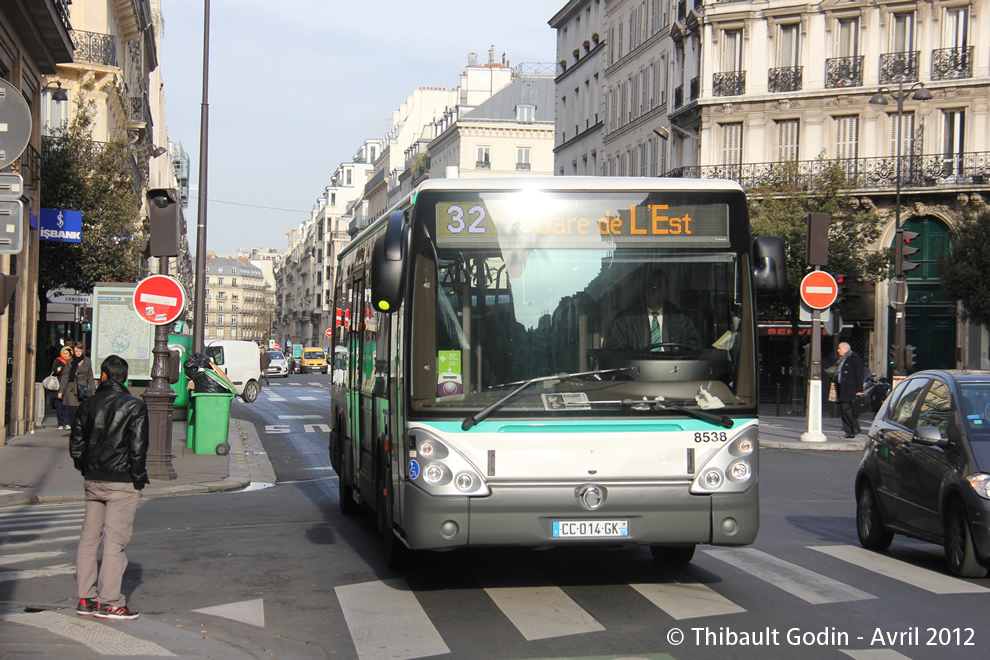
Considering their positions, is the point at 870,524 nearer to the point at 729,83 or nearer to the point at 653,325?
the point at 653,325

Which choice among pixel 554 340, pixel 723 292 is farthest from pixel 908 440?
pixel 554 340

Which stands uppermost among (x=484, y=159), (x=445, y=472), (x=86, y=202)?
(x=484, y=159)

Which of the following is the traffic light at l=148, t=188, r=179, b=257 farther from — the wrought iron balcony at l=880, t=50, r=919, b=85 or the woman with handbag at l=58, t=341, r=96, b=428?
the wrought iron balcony at l=880, t=50, r=919, b=85

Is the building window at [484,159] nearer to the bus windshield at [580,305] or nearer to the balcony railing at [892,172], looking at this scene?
the balcony railing at [892,172]

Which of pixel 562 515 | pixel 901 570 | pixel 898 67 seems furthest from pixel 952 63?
pixel 562 515

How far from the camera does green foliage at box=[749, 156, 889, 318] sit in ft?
121

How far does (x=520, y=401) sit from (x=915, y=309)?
37055 mm

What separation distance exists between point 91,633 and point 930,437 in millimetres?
6031

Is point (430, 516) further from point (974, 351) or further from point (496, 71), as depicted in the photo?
point (496, 71)

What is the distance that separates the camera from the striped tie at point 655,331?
7797 mm

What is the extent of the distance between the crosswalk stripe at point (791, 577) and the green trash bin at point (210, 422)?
40.4 ft

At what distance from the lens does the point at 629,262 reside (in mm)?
7938

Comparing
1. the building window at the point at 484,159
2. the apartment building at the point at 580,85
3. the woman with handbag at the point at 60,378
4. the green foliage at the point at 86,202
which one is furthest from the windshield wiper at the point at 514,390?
the building window at the point at 484,159

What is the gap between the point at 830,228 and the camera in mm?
38469
